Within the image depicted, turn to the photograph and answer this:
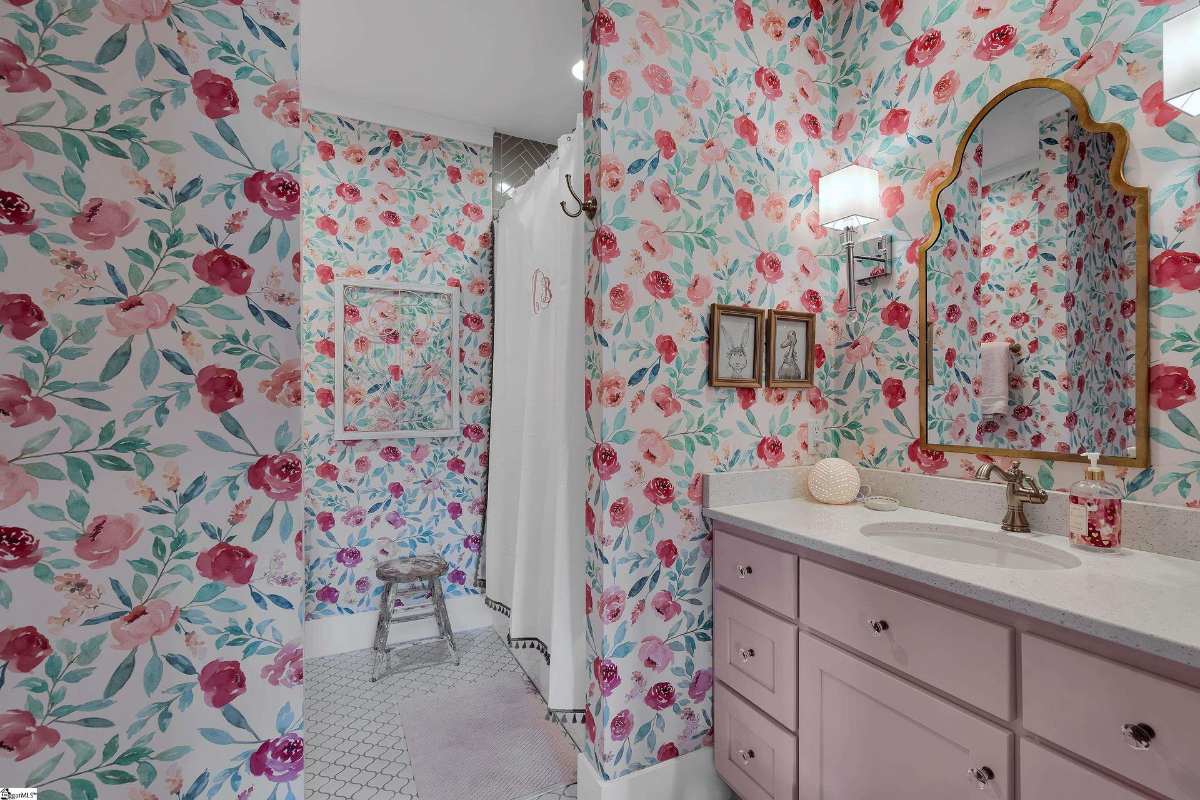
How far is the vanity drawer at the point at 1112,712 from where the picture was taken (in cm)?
72

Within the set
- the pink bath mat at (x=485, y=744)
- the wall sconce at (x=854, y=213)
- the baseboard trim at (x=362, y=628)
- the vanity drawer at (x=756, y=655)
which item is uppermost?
the wall sconce at (x=854, y=213)

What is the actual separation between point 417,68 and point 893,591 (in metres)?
2.66

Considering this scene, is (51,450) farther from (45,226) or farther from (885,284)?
(885,284)

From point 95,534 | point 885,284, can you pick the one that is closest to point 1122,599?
point 885,284

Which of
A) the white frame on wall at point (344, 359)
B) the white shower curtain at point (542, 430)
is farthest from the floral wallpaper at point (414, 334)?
the white shower curtain at point (542, 430)

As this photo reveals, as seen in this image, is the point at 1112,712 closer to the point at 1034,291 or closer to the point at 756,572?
the point at 756,572

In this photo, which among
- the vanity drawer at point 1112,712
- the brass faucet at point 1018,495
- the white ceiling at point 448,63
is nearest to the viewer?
the vanity drawer at point 1112,712

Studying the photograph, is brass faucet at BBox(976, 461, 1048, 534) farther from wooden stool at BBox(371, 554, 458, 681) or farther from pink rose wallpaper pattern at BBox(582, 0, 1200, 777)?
wooden stool at BBox(371, 554, 458, 681)

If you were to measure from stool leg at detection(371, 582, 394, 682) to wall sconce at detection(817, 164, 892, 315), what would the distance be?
236 centimetres

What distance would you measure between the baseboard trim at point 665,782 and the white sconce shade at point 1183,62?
1955 millimetres

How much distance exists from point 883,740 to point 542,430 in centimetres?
140

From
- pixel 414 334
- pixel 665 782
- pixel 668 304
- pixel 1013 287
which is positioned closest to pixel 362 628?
pixel 414 334

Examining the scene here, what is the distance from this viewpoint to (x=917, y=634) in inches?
41.3

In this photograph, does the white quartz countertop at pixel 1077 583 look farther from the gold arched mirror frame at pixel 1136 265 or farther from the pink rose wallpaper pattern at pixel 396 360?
the pink rose wallpaper pattern at pixel 396 360
